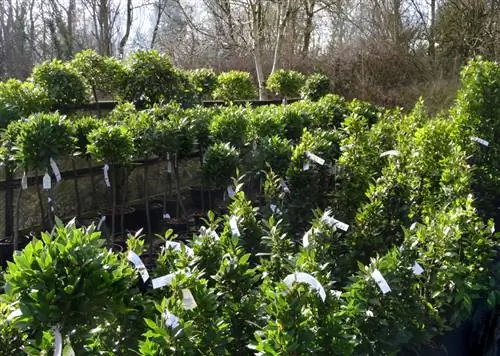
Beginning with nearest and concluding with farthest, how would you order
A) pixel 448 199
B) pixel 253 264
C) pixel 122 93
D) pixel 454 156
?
pixel 253 264 < pixel 448 199 < pixel 454 156 < pixel 122 93

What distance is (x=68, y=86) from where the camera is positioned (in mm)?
5324

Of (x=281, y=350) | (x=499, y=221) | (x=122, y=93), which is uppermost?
(x=122, y=93)

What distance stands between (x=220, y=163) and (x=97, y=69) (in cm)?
251

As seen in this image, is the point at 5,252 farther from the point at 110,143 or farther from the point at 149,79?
the point at 149,79

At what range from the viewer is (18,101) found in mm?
4730

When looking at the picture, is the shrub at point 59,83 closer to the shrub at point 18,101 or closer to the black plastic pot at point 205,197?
the shrub at point 18,101

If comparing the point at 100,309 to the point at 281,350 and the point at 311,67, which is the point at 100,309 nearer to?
the point at 281,350

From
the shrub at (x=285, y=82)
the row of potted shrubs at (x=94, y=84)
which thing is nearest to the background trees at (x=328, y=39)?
the shrub at (x=285, y=82)

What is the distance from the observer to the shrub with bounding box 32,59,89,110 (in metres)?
5.23

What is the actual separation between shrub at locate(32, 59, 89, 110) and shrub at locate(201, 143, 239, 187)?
1865mm

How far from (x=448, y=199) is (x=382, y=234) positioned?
58 cm

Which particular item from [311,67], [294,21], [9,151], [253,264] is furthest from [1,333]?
[294,21]

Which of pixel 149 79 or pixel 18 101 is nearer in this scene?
pixel 18 101

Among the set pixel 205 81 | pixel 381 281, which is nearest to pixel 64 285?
pixel 381 281
